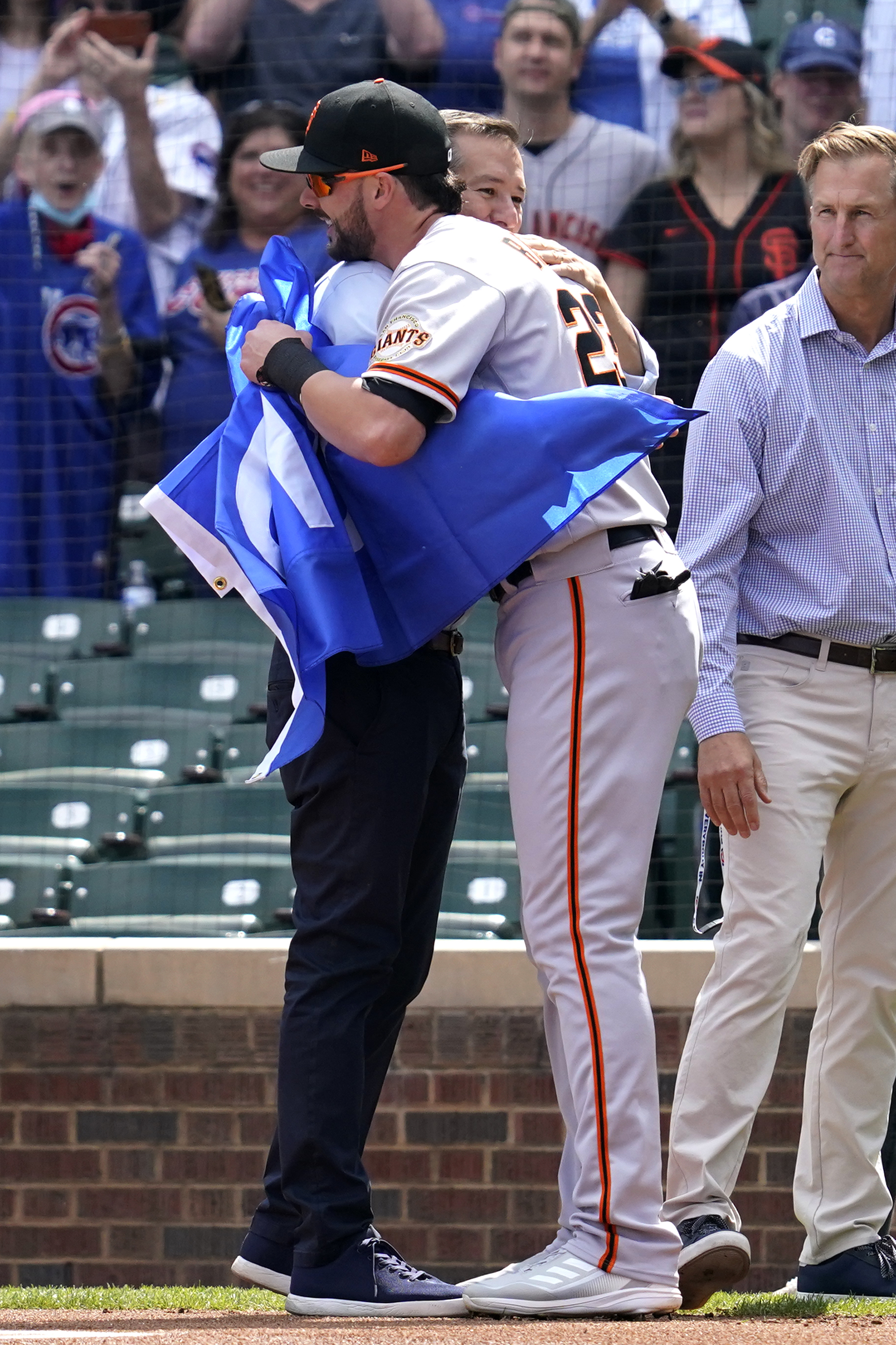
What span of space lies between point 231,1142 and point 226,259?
155 inches

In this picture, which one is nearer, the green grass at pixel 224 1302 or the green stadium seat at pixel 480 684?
the green grass at pixel 224 1302

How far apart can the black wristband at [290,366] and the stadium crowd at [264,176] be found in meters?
3.77

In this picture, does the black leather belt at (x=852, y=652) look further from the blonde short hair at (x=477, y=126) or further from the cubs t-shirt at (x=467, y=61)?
the cubs t-shirt at (x=467, y=61)

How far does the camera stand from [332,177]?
279 centimetres

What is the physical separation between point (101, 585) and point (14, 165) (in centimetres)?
191

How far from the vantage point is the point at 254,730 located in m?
6.06

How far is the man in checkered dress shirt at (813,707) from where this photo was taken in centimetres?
315

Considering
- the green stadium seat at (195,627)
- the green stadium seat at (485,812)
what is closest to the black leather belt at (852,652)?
the green stadium seat at (485,812)

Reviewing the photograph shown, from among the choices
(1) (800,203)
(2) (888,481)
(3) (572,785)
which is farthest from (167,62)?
(3) (572,785)

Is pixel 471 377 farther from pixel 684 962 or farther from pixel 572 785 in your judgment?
pixel 684 962

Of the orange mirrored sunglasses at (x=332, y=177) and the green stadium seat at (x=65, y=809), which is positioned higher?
the orange mirrored sunglasses at (x=332, y=177)

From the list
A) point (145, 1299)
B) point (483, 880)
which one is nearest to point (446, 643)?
point (145, 1299)

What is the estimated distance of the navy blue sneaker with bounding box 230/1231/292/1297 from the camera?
9.18 ft

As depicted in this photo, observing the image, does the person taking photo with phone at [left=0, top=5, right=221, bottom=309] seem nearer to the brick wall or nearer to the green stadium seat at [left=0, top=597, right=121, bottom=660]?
the green stadium seat at [left=0, top=597, right=121, bottom=660]
